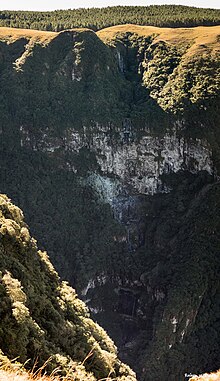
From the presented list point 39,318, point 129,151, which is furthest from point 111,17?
point 39,318

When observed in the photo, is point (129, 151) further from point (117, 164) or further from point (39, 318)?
point (39, 318)

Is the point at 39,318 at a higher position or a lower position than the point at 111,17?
lower

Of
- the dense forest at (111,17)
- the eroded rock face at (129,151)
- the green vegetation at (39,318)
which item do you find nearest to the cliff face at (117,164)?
the eroded rock face at (129,151)

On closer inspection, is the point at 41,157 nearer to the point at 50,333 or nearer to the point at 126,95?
the point at 126,95

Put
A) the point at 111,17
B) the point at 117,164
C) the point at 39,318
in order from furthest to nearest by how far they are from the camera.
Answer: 1. the point at 111,17
2. the point at 117,164
3. the point at 39,318

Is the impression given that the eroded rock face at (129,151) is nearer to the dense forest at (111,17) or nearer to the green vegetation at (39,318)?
the dense forest at (111,17)

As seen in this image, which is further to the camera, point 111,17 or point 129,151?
point 111,17

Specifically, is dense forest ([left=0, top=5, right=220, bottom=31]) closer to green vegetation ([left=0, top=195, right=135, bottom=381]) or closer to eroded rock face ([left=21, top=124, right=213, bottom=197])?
eroded rock face ([left=21, top=124, right=213, bottom=197])
